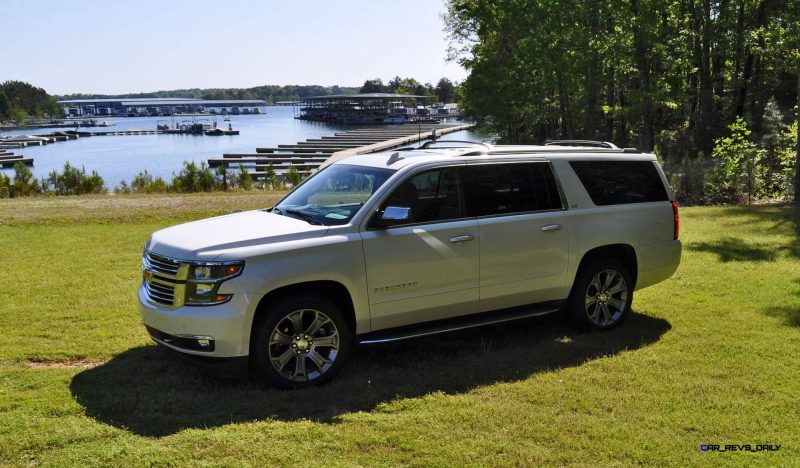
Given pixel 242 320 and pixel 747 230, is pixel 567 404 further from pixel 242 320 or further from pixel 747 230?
pixel 747 230

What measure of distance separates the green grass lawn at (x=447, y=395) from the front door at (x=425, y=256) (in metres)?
0.56

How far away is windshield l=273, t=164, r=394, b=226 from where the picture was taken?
585 centimetres

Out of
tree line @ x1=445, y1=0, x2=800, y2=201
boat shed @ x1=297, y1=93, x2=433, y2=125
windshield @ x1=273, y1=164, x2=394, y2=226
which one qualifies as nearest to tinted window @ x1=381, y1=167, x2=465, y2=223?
windshield @ x1=273, y1=164, x2=394, y2=226

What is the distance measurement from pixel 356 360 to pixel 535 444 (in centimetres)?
217

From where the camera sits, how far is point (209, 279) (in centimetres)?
509

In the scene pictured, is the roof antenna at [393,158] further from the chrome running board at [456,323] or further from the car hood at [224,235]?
the chrome running board at [456,323]

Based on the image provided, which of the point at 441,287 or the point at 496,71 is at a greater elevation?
the point at 496,71

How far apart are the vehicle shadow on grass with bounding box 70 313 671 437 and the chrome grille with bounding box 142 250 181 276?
941 millimetres

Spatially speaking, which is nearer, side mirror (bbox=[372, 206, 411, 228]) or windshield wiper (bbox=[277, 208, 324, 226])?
side mirror (bbox=[372, 206, 411, 228])

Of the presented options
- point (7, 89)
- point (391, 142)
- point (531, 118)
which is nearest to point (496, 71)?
point (531, 118)

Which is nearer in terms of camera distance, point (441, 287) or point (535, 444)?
point (535, 444)

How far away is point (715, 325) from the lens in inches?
276

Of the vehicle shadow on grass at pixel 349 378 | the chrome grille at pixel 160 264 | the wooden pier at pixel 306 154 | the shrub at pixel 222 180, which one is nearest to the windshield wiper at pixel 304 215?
the chrome grille at pixel 160 264

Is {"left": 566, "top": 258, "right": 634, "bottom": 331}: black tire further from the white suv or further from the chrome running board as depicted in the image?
the chrome running board
